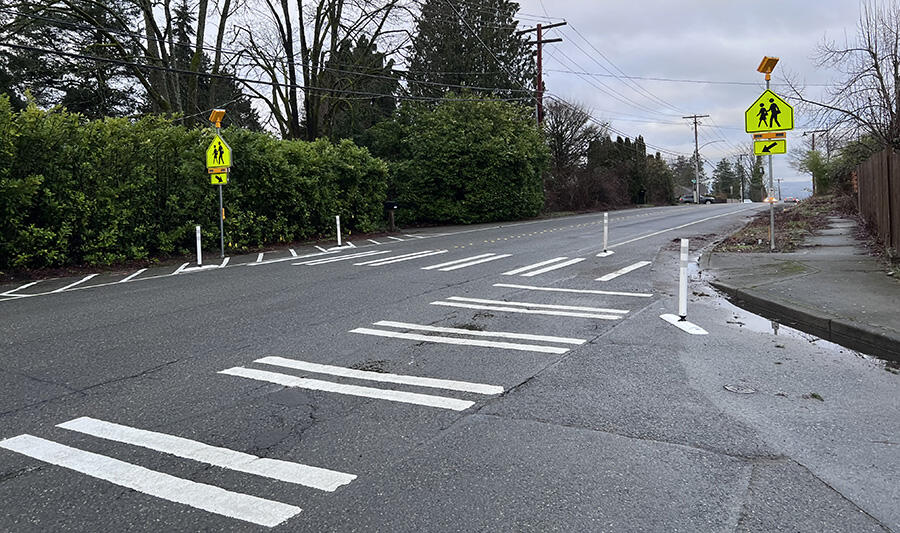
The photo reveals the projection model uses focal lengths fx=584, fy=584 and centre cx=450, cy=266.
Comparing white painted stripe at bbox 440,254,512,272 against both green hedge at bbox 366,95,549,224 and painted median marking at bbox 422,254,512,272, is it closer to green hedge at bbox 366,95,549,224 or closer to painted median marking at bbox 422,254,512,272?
painted median marking at bbox 422,254,512,272

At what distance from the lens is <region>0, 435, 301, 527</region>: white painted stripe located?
2963 mm

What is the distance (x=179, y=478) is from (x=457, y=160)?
26270 millimetres

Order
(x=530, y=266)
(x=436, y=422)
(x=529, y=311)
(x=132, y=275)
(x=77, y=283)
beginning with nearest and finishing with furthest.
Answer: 1. (x=436, y=422)
2. (x=529, y=311)
3. (x=77, y=283)
4. (x=132, y=275)
5. (x=530, y=266)

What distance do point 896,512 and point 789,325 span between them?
478 centimetres

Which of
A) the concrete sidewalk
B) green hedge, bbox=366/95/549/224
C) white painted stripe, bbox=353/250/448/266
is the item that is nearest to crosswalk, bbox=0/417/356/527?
the concrete sidewalk

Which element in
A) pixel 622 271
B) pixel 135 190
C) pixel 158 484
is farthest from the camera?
pixel 135 190

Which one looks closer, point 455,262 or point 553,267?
point 553,267

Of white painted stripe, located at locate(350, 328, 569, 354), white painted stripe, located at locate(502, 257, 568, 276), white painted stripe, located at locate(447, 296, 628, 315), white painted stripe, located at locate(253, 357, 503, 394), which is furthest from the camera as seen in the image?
white painted stripe, located at locate(502, 257, 568, 276)

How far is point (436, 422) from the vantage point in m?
4.12

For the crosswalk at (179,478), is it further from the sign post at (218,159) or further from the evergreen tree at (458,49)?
the evergreen tree at (458,49)

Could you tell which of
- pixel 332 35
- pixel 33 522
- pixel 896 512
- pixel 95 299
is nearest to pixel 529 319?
pixel 896 512

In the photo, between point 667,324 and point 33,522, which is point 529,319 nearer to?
point 667,324

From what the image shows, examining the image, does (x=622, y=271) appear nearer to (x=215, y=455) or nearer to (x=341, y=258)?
A: (x=341, y=258)

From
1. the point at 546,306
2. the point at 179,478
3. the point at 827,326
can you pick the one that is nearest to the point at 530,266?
the point at 546,306
